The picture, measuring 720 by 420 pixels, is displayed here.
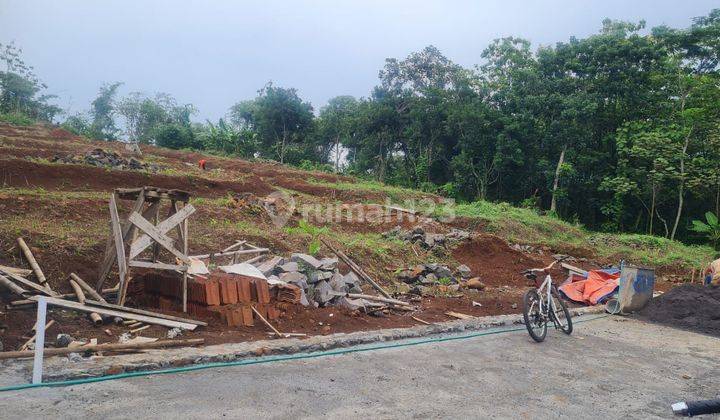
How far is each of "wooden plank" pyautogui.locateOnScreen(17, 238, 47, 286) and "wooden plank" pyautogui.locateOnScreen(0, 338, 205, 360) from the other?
2101 mm

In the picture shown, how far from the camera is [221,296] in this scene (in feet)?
21.2

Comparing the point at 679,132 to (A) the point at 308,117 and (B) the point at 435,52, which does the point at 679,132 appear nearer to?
(B) the point at 435,52

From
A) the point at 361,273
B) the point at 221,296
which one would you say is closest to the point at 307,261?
the point at 361,273

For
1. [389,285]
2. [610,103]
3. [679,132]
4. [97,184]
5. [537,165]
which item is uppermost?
[610,103]

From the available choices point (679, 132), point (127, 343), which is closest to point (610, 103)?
point (679, 132)

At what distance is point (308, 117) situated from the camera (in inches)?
1358

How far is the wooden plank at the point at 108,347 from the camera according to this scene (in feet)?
14.7

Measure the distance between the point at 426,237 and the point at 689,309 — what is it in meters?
6.20

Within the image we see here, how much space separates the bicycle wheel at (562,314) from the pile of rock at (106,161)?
14290 millimetres

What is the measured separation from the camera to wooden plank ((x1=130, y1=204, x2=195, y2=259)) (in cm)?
620

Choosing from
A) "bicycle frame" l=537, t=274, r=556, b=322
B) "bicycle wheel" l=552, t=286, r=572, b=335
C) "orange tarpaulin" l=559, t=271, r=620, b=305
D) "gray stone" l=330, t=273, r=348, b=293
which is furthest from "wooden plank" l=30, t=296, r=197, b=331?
"orange tarpaulin" l=559, t=271, r=620, b=305

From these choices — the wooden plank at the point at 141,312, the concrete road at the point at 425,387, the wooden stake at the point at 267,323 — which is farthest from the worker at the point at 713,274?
the wooden plank at the point at 141,312

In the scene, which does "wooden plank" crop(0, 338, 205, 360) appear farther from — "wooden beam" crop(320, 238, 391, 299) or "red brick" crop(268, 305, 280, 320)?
"wooden beam" crop(320, 238, 391, 299)

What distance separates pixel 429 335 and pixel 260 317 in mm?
2285
